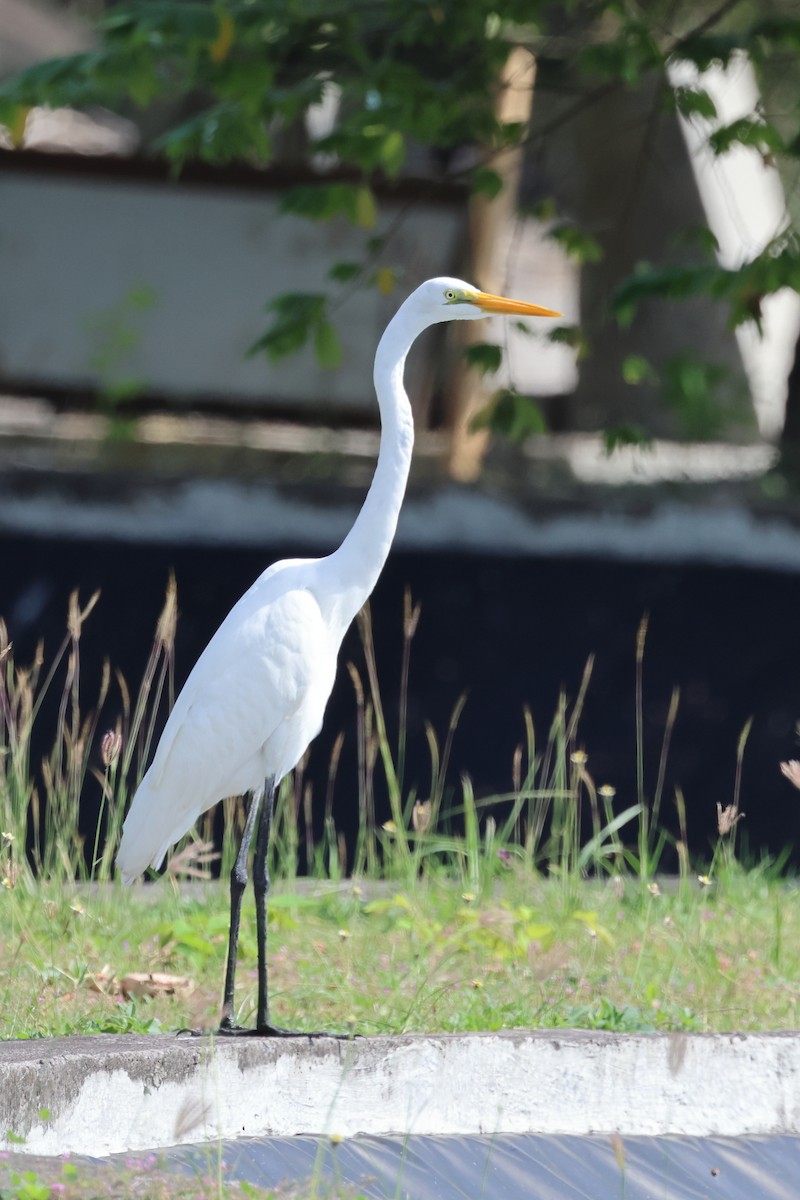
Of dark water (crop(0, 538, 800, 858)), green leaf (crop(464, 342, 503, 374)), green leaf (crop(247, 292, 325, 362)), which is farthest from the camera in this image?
dark water (crop(0, 538, 800, 858))

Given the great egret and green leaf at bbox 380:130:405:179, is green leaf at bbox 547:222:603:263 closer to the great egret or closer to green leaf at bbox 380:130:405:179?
green leaf at bbox 380:130:405:179

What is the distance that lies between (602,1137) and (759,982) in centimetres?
101

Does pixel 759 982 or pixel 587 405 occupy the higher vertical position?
pixel 587 405

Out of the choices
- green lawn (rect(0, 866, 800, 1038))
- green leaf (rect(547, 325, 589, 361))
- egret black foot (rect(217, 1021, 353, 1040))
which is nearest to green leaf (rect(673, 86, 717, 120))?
green leaf (rect(547, 325, 589, 361))

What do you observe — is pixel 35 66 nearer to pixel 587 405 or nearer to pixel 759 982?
pixel 759 982

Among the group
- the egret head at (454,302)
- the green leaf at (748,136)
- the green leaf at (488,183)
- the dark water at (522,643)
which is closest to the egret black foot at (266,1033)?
the egret head at (454,302)

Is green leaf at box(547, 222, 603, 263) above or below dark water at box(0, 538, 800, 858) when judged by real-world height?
above

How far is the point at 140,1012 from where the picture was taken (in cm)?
358

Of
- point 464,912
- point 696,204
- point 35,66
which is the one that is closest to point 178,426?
point 696,204

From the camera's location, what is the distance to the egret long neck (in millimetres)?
3518

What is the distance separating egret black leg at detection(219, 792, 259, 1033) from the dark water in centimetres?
360

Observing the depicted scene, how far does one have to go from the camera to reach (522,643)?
843cm

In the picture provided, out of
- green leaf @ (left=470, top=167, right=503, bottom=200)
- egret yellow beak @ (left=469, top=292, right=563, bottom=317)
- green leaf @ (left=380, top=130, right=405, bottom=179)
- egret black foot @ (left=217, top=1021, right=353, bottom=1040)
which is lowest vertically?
egret black foot @ (left=217, top=1021, right=353, bottom=1040)

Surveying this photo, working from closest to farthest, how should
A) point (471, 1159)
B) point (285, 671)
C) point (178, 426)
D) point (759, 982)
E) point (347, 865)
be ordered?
point (471, 1159) < point (285, 671) < point (759, 982) < point (347, 865) < point (178, 426)
